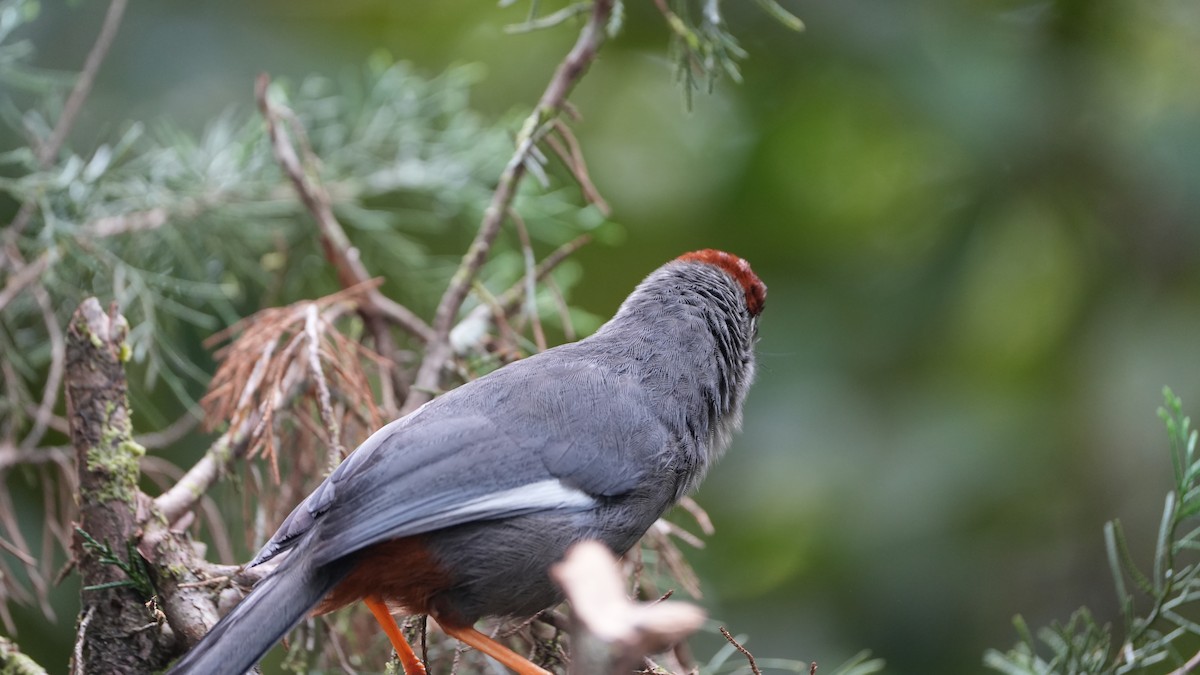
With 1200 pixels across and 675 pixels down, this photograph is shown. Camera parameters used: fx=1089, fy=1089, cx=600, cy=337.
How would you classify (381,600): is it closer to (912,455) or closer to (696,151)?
(912,455)

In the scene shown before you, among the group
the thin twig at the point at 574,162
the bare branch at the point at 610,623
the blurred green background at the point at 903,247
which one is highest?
the thin twig at the point at 574,162

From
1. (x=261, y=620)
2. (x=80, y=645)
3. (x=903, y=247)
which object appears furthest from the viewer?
(x=903, y=247)

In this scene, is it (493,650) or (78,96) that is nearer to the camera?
(493,650)

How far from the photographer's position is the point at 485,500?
2598 millimetres

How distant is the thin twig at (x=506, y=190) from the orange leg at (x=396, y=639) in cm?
75

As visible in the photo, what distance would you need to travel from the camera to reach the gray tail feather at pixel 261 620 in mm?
2207

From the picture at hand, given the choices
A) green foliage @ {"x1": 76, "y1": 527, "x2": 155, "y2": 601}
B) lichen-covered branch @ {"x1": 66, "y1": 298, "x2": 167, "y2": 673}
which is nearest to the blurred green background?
lichen-covered branch @ {"x1": 66, "y1": 298, "x2": 167, "y2": 673}

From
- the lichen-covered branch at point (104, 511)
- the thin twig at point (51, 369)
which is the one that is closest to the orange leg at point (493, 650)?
the lichen-covered branch at point (104, 511)

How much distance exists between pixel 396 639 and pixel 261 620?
0.52 meters

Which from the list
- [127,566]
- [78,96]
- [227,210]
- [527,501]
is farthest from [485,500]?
[78,96]

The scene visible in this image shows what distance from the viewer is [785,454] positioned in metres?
5.74

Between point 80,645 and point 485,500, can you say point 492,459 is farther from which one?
point 80,645

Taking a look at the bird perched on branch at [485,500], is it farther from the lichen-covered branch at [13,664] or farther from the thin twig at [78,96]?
the thin twig at [78,96]

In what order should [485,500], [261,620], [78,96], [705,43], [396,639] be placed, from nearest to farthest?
[261,620] < [485,500] < [396,639] < [705,43] < [78,96]
